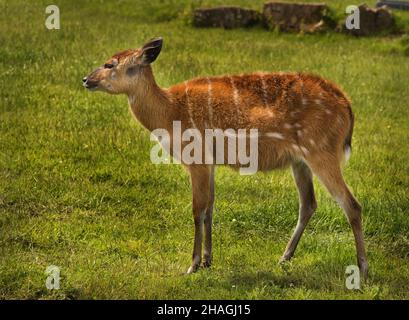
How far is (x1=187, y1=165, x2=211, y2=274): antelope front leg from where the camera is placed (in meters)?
A: 8.22

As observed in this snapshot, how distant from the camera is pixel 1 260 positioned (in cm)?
835


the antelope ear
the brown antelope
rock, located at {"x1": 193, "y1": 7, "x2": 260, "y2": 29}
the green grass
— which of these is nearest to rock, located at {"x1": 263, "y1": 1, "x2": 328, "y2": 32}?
rock, located at {"x1": 193, "y1": 7, "x2": 260, "y2": 29}

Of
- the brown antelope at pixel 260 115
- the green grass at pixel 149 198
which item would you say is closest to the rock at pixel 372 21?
the green grass at pixel 149 198

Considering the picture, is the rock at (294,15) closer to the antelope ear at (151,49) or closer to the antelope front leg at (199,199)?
the antelope ear at (151,49)

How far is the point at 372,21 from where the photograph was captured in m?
18.9

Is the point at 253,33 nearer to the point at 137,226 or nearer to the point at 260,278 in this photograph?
the point at 137,226

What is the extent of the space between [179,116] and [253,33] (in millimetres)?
10605

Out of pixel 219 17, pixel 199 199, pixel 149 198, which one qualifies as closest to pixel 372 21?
pixel 219 17

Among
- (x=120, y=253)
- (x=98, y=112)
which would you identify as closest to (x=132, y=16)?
(x=98, y=112)

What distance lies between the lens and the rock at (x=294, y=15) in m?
19.1

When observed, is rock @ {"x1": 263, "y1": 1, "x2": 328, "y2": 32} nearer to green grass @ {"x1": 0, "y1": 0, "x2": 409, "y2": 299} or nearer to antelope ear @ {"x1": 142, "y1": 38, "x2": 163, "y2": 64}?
green grass @ {"x1": 0, "y1": 0, "x2": 409, "y2": 299}

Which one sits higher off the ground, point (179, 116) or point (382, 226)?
point (179, 116)

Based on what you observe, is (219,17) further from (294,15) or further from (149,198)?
(149,198)

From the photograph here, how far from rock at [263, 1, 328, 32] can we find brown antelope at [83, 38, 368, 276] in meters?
10.7
